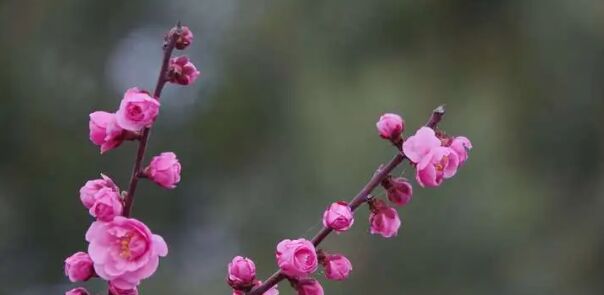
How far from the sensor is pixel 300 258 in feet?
1.76

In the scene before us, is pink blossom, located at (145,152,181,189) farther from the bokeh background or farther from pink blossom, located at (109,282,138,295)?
the bokeh background

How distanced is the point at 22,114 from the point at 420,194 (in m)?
1.07

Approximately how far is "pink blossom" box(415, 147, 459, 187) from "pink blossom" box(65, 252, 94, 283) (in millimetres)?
200

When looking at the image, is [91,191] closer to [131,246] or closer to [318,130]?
[131,246]

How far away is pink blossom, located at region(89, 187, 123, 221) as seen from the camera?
511mm

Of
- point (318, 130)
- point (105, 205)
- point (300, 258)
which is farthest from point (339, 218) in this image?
point (318, 130)

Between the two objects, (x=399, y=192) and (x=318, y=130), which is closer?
(x=399, y=192)

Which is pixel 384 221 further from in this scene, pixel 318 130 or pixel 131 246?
pixel 318 130

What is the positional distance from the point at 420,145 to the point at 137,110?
165 mm

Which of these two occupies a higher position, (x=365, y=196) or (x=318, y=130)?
(x=318, y=130)

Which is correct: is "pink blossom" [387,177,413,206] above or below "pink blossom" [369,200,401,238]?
above

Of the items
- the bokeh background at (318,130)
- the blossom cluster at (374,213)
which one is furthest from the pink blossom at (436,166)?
the bokeh background at (318,130)

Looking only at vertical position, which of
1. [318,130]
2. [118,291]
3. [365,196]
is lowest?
[118,291]

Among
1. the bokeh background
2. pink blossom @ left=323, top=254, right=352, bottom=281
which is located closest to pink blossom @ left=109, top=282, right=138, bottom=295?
pink blossom @ left=323, top=254, right=352, bottom=281
